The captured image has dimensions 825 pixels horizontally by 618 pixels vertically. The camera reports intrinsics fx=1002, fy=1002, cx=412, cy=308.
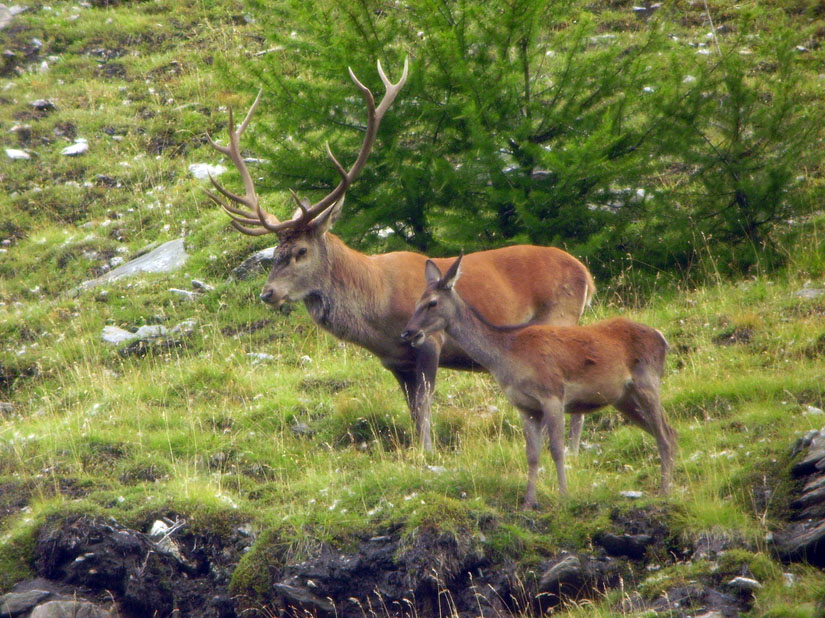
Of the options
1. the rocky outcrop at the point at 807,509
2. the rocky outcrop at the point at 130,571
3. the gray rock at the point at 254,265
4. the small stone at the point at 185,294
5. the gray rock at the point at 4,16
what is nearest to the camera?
the rocky outcrop at the point at 807,509

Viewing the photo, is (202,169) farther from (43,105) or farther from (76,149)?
(43,105)

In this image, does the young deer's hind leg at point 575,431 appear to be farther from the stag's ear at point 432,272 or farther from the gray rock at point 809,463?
the gray rock at point 809,463

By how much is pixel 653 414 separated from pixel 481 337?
4.26 feet

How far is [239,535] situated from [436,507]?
139cm

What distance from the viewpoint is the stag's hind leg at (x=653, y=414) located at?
679 cm

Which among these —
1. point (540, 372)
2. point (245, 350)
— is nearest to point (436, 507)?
point (540, 372)

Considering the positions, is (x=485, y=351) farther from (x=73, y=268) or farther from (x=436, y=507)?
(x=73, y=268)

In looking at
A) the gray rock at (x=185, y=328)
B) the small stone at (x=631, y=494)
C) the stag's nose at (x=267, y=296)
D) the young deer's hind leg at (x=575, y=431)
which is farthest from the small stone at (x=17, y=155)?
the small stone at (x=631, y=494)

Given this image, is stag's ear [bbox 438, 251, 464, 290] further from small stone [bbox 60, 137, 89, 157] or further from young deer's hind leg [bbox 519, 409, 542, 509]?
small stone [bbox 60, 137, 89, 157]

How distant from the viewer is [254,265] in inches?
504

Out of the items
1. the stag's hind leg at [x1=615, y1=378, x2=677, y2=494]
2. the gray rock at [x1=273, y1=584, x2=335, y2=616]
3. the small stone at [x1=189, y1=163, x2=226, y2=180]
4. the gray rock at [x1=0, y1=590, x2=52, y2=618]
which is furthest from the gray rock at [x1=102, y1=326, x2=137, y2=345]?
the stag's hind leg at [x1=615, y1=378, x2=677, y2=494]

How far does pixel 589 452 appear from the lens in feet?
25.6

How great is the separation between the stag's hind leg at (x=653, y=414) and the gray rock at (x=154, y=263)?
782 centimetres

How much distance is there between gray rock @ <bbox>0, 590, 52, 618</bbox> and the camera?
616 centimetres
